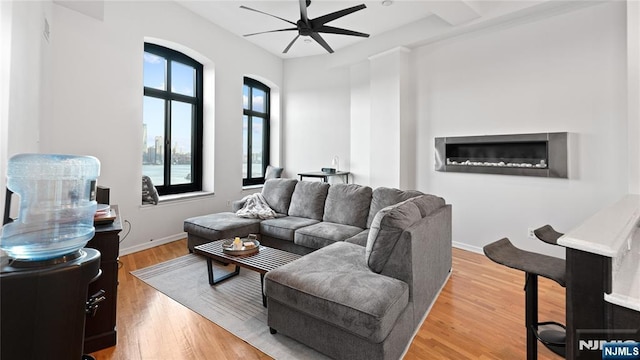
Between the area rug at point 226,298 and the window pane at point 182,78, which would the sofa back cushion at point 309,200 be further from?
the window pane at point 182,78

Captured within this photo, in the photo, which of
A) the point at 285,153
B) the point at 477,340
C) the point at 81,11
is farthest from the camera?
the point at 285,153

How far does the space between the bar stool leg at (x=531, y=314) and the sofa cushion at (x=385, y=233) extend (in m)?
0.76

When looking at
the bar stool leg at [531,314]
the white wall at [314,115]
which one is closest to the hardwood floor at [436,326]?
the bar stool leg at [531,314]

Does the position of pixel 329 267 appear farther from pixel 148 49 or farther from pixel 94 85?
pixel 148 49

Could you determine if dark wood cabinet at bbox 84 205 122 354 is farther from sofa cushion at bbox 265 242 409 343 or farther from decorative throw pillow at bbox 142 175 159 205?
decorative throw pillow at bbox 142 175 159 205

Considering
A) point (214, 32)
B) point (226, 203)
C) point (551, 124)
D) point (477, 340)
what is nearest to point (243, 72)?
point (214, 32)

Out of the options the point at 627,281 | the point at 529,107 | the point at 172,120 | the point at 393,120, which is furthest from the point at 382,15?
the point at 627,281

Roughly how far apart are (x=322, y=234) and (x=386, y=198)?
869 millimetres

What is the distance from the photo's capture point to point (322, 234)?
3.15 metres

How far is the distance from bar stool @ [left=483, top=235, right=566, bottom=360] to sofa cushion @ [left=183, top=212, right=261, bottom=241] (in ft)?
8.82

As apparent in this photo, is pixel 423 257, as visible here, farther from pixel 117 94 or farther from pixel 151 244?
pixel 117 94

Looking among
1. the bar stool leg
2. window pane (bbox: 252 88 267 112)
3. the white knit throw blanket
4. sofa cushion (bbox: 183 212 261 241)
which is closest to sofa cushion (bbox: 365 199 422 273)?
the bar stool leg

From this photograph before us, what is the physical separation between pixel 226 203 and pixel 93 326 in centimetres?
339

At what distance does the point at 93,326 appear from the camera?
6.03ft
